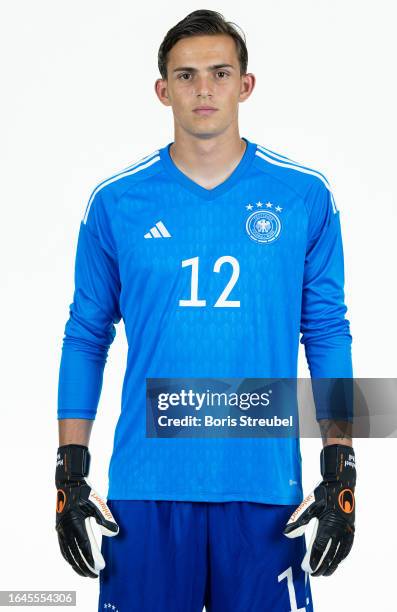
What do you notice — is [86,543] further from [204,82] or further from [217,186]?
[204,82]

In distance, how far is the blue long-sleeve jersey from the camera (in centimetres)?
296

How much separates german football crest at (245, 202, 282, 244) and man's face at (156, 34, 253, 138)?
0.25 metres

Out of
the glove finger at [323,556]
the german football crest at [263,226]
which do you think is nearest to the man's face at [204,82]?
the german football crest at [263,226]

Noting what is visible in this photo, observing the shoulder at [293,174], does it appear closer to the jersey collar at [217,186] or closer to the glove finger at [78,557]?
the jersey collar at [217,186]

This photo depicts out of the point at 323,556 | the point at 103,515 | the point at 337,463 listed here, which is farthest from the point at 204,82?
the point at 323,556

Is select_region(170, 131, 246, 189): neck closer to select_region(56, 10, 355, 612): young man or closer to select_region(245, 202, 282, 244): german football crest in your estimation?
select_region(56, 10, 355, 612): young man

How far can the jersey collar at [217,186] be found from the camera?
10.1 feet

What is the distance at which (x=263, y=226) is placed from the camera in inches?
119

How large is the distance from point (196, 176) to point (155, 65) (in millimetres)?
1636

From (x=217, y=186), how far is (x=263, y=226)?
0.58 feet

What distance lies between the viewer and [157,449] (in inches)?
118

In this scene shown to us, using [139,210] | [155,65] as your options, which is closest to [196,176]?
[139,210]

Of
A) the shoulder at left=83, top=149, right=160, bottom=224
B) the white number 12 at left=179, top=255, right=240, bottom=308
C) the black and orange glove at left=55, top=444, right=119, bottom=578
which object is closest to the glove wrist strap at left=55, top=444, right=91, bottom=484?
the black and orange glove at left=55, top=444, right=119, bottom=578

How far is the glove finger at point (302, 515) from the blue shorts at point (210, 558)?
4.0 inches
